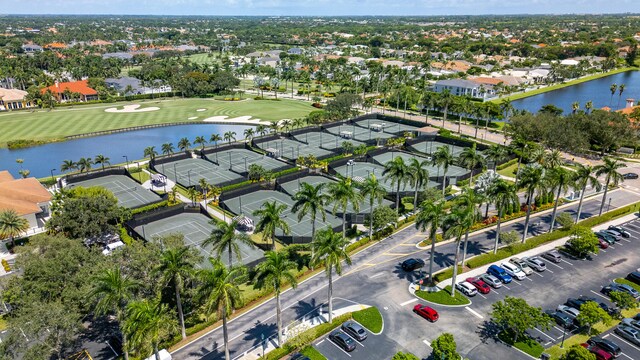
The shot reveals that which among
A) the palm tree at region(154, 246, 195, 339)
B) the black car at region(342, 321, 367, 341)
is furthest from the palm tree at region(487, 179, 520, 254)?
the palm tree at region(154, 246, 195, 339)

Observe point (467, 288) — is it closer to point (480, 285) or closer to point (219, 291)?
point (480, 285)

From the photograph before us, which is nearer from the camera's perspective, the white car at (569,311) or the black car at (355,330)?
the black car at (355,330)

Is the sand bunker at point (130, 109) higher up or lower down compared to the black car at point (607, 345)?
lower down

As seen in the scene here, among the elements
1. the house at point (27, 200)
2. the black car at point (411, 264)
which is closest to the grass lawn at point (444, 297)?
the black car at point (411, 264)

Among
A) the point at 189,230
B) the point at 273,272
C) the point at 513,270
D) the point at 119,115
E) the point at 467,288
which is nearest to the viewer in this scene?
the point at 273,272

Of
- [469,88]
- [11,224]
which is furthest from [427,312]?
[469,88]

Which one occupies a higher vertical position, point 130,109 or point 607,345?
point 607,345

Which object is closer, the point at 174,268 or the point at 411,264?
the point at 174,268

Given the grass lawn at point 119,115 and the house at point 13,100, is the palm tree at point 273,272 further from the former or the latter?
the house at point 13,100
